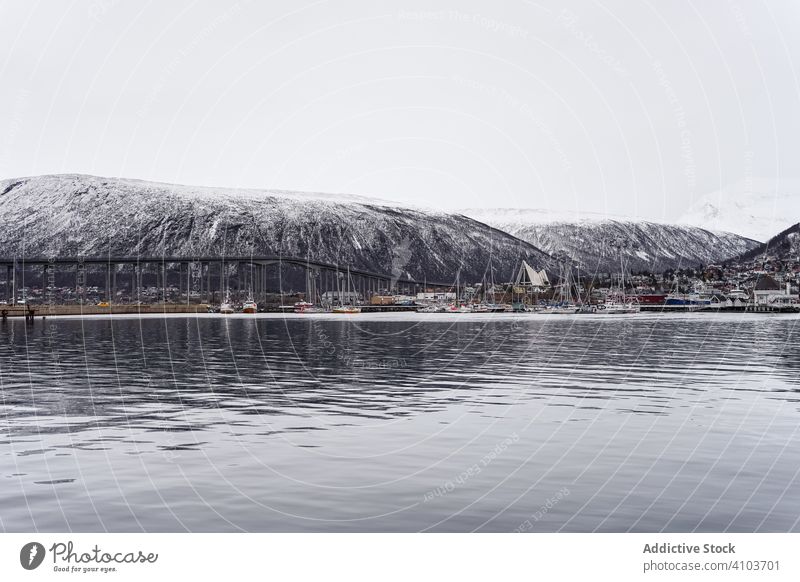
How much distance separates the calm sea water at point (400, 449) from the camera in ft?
70.0

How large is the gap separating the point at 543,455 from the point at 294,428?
33.1 ft

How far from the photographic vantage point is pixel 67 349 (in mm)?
88125

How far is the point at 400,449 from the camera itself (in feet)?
98.4

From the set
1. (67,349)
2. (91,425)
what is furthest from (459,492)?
(67,349)

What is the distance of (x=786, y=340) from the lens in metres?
106

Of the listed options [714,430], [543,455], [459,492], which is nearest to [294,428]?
[543,455]

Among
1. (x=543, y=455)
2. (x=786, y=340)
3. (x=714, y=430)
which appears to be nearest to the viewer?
(x=543, y=455)

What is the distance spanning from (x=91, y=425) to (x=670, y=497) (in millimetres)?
22133

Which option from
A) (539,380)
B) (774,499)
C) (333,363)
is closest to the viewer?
(774,499)

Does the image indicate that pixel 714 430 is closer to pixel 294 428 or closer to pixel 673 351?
pixel 294 428

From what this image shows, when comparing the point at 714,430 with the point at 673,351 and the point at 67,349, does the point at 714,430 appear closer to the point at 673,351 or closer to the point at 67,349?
the point at 673,351

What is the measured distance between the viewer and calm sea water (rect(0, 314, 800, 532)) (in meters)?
21.3
